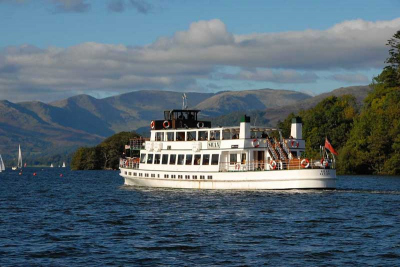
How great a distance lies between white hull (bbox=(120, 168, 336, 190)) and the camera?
62781mm

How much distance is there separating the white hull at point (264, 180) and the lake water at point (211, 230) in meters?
1.02

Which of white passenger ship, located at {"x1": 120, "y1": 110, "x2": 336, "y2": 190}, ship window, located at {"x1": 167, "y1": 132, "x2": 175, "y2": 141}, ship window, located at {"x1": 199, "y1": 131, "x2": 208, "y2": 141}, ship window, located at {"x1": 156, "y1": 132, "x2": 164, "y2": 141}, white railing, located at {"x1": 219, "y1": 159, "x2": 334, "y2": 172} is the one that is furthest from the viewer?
ship window, located at {"x1": 156, "y1": 132, "x2": 164, "y2": 141}

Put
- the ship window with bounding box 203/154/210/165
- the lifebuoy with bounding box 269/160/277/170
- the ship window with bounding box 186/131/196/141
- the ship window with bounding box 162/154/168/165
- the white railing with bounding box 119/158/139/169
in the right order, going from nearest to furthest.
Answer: the lifebuoy with bounding box 269/160/277/170, the ship window with bounding box 203/154/210/165, the ship window with bounding box 186/131/196/141, the ship window with bounding box 162/154/168/165, the white railing with bounding box 119/158/139/169

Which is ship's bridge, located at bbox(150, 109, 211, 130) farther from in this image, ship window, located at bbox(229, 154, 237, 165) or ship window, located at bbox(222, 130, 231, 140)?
ship window, located at bbox(229, 154, 237, 165)

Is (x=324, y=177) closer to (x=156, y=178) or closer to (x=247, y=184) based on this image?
(x=247, y=184)

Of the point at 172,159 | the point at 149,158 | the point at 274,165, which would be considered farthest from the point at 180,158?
the point at 274,165

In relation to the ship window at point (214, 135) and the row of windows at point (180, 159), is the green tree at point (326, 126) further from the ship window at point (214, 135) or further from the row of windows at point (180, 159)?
the ship window at point (214, 135)

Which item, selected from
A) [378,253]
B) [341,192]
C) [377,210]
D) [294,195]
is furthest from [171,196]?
[378,253]

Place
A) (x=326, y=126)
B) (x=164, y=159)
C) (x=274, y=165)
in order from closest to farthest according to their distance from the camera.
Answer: (x=274, y=165), (x=164, y=159), (x=326, y=126)

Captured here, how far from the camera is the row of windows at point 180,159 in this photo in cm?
7188

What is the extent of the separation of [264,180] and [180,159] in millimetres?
12894

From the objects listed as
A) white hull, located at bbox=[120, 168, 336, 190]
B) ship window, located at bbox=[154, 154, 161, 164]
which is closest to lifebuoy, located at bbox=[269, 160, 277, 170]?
white hull, located at bbox=[120, 168, 336, 190]

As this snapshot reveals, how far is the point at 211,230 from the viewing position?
1676 inches

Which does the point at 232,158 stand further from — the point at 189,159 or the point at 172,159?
the point at 172,159
